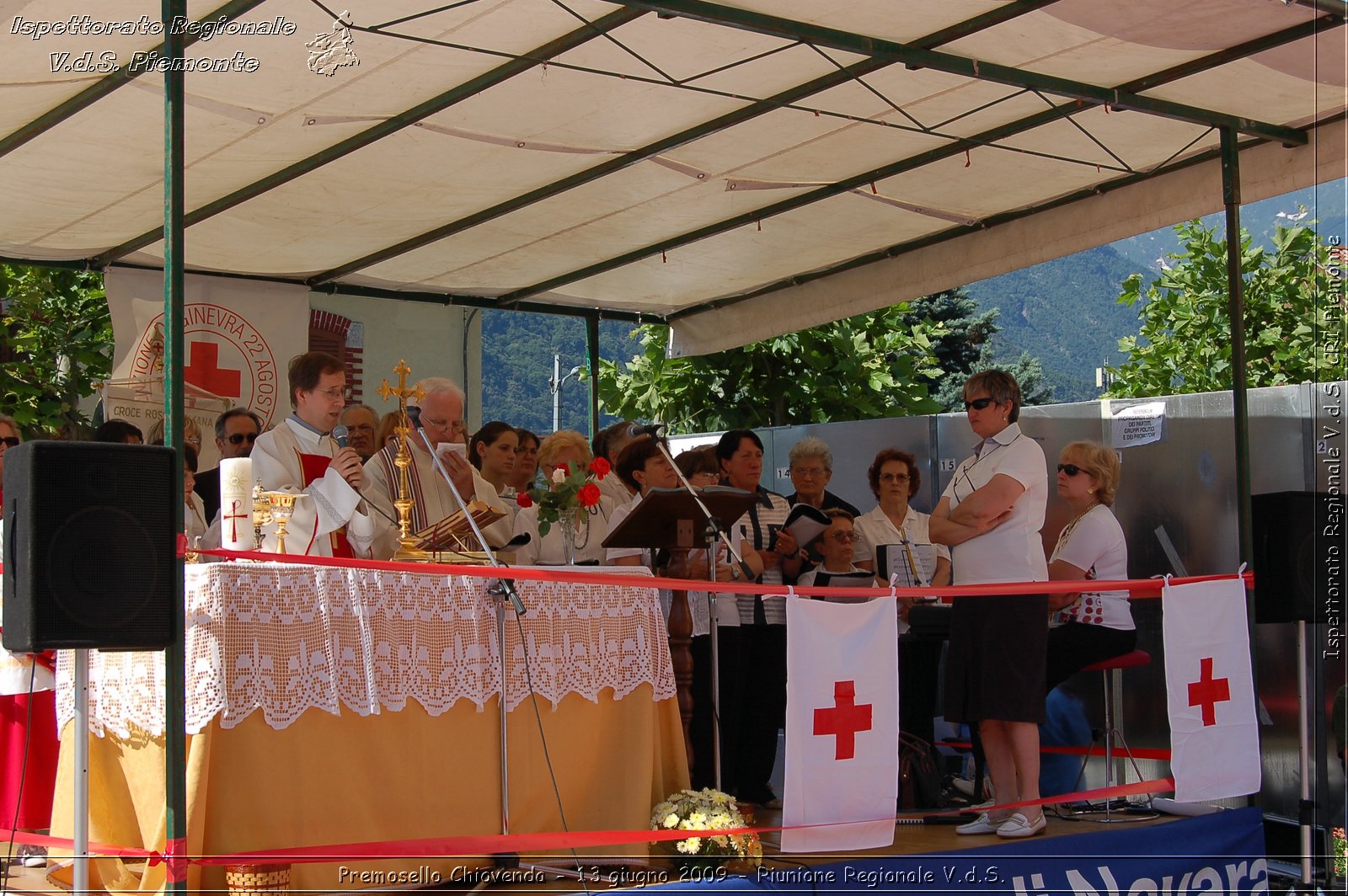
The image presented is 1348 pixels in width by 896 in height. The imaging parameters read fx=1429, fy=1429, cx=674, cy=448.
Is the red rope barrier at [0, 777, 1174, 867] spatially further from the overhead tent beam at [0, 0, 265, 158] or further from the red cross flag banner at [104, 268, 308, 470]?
the red cross flag banner at [104, 268, 308, 470]

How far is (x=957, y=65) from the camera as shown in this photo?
21.1 feet

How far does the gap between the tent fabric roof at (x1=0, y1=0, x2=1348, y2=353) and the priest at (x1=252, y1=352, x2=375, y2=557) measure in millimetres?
1368

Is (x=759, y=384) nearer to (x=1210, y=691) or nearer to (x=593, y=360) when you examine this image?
(x=593, y=360)

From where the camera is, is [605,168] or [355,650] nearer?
[355,650]

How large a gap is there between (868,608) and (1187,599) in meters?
2.03

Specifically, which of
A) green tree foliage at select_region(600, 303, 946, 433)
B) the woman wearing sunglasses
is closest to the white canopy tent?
the woman wearing sunglasses

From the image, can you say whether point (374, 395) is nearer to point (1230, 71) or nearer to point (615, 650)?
point (615, 650)

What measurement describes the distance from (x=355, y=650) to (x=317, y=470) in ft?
3.36

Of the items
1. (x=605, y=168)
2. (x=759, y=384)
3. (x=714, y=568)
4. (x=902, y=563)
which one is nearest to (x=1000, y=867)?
(x=714, y=568)

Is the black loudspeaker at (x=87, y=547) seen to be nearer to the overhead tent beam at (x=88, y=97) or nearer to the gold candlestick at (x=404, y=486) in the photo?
the gold candlestick at (x=404, y=486)

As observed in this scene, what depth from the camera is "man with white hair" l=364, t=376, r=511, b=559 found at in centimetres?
624

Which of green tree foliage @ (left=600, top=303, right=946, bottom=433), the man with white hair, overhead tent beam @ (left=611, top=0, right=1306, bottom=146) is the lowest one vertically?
the man with white hair

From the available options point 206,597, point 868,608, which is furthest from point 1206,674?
point 206,597

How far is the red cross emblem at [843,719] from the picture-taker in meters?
5.68
